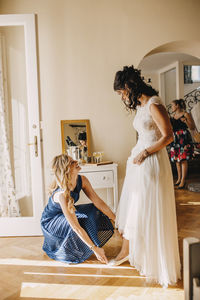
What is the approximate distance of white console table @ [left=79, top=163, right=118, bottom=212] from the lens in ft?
9.92

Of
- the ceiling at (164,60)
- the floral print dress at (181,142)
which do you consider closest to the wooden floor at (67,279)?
the floral print dress at (181,142)

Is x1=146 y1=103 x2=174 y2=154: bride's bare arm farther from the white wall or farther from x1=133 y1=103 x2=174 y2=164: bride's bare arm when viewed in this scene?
the white wall

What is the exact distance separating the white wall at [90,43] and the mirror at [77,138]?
2.9 inches

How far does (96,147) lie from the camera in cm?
334

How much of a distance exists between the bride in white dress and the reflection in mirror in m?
1.43

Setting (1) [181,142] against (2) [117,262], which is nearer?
(2) [117,262]

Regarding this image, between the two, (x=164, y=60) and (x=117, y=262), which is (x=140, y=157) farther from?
(x=164, y=60)

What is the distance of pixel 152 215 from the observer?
6.27 feet

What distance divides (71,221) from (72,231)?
0.14m

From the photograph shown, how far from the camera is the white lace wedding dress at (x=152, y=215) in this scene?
6.21 ft

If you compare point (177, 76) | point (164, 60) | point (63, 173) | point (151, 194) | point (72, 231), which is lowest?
point (72, 231)

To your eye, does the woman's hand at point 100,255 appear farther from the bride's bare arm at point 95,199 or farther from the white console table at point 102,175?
the white console table at point 102,175

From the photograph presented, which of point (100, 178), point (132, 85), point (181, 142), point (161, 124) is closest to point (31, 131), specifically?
point (100, 178)

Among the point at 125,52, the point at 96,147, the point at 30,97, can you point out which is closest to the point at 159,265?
the point at 96,147
